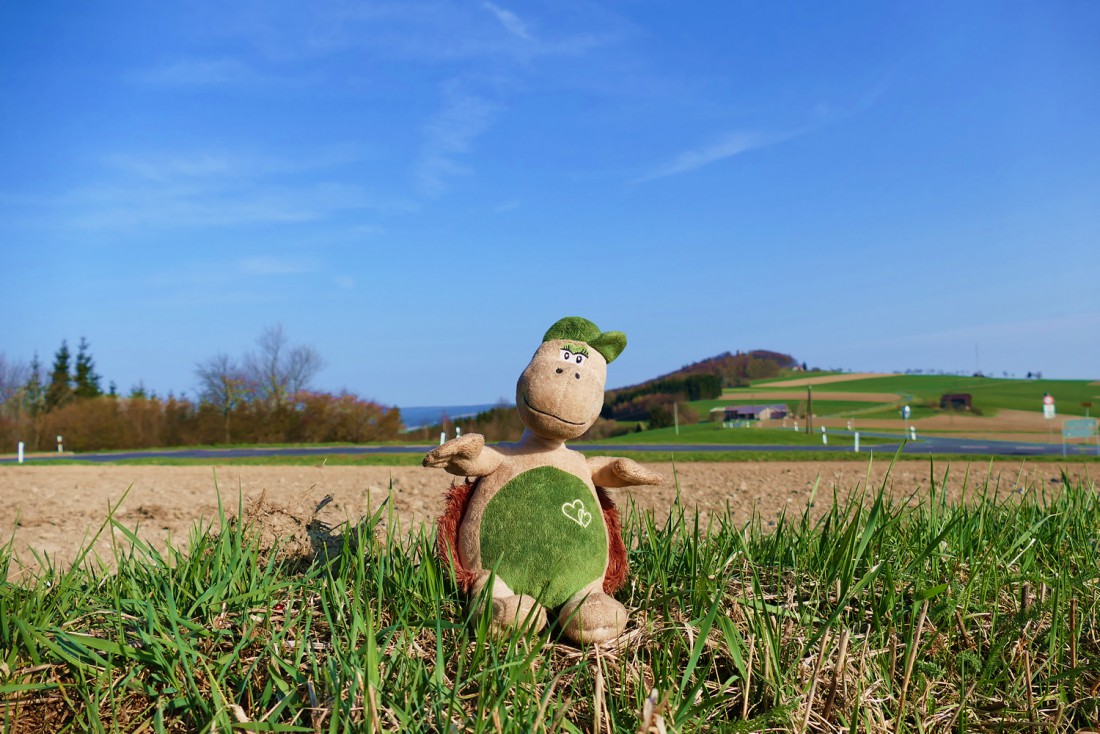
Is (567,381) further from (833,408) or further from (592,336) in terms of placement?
(833,408)

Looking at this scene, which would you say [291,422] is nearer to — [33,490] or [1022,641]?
[33,490]

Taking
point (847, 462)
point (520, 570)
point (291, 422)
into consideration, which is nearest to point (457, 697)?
point (520, 570)

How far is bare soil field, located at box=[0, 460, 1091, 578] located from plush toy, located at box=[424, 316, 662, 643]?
2.18 meters

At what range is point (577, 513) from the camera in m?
2.87

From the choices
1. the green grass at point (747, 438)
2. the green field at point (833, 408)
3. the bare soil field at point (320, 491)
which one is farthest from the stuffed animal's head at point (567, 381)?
the green field at point (833, 408)

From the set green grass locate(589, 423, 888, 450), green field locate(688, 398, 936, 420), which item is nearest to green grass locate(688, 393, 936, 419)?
green field locate(688, 398, 936, 420)

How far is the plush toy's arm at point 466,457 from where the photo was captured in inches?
110

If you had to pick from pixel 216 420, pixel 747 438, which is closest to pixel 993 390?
pixel 747 438

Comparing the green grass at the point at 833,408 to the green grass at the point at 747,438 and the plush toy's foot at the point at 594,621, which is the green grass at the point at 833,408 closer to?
the green grass at the point at 747,438

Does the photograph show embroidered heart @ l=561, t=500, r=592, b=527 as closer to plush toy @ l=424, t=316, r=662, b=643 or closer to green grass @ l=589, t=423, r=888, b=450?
plush toy @ l=424, t=316, r=662, b=643

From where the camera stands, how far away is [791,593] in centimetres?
276

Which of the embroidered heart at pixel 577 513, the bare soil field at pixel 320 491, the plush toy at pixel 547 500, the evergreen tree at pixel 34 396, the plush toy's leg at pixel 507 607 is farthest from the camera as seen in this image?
the evergreen tree at pixel 34 396

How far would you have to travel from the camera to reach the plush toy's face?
2.91 metres

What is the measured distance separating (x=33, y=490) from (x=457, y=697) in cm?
1072
